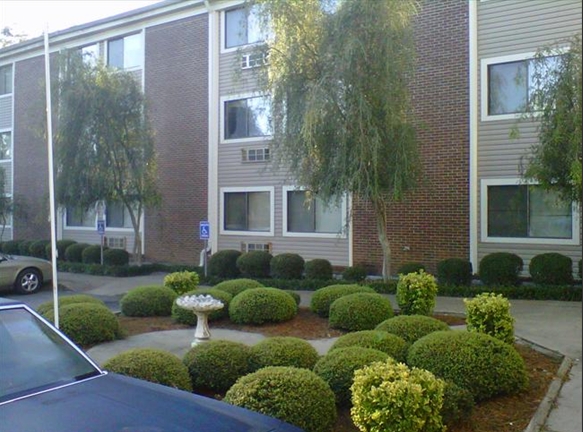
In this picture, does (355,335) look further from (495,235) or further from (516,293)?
(495,235)

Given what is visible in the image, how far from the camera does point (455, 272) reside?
14.2m

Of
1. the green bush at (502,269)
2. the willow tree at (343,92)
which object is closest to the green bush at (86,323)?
the willow tree at (343,92)

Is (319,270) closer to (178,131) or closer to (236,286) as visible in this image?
(236,286)

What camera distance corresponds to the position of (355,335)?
22.7 ft

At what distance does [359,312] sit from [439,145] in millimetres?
7856

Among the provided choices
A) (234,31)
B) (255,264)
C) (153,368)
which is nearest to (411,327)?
(153,368)

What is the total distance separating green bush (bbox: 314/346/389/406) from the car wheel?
1159cm

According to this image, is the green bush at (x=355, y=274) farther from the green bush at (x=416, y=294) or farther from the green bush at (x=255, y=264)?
the green bush at (x=416, y=294)

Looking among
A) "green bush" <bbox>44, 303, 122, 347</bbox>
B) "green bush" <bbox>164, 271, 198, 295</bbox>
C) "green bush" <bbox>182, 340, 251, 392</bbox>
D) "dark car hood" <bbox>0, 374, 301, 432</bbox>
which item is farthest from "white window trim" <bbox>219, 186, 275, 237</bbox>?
"dark car hood" <bbox>0, 374, 301, 432</bbox>

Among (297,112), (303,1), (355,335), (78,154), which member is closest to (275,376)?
(355,335)

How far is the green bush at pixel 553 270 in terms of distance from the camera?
516 inches

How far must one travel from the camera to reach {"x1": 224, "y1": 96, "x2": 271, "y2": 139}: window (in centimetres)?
1938

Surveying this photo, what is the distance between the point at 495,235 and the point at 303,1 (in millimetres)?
7138

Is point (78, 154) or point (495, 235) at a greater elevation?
point (78, 154)
